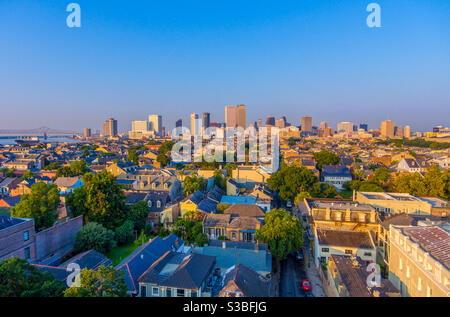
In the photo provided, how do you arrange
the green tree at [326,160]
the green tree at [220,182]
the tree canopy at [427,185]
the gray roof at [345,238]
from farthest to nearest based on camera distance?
the green tree at [326,160] → the green tree at [220,182] → the tree canopy at [427,185] → the gray roof at [345,238]

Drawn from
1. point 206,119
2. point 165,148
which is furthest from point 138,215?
point 206,119

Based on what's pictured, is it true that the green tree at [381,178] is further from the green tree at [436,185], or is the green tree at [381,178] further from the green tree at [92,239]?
the green tree at [92,239]

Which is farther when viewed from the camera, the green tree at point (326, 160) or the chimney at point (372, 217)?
the green tree at point (326, 160)

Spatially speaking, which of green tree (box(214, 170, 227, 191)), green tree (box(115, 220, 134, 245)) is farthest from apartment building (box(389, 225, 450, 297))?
green tree (box(214, 170, 227, 191))

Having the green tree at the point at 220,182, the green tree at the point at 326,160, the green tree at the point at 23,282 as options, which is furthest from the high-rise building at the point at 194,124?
the green tree at the point at 23,282

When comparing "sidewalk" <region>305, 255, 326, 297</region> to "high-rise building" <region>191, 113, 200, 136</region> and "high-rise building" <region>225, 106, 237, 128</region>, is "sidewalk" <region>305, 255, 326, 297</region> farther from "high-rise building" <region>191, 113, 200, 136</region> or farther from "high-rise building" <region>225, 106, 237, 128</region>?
"high-rise building" <region>191, 113, 200, 136</region>
